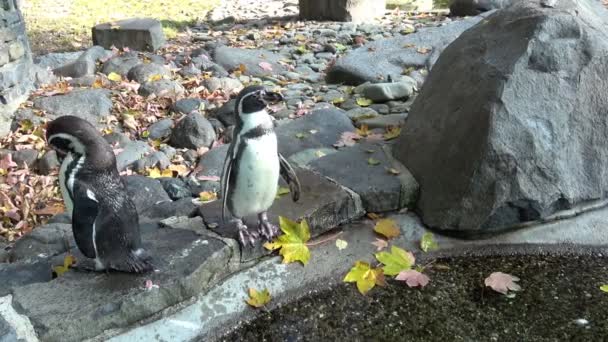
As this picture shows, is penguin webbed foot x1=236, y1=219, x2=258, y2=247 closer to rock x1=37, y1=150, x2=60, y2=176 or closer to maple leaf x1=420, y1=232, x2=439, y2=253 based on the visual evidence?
maple leaf x1=420, y1=232, x2=439, y2=253

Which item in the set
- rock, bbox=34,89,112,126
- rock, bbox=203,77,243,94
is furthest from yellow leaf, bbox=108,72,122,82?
rock, bbox=203,77,243,94

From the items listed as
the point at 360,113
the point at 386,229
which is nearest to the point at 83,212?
the point at 386,229

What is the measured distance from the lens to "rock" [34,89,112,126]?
4957 millimetres

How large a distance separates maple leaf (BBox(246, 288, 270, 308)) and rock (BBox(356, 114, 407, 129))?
6.31 feet

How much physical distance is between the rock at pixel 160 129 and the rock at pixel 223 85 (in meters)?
0.83

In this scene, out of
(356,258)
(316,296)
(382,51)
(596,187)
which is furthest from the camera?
(382,51)

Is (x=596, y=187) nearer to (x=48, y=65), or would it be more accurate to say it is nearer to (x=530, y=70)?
(x=530, y=70)

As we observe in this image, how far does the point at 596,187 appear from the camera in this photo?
3219 mm

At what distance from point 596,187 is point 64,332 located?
2654 millimetres

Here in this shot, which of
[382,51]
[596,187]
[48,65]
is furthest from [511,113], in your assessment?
[48,65]

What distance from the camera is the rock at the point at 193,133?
4566mm

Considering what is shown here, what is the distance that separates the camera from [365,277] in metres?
2.85

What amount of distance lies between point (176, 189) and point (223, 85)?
2.03 m

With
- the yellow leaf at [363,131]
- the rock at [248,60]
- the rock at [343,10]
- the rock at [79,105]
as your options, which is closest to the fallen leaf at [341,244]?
the yellow leaf at [363,131]
